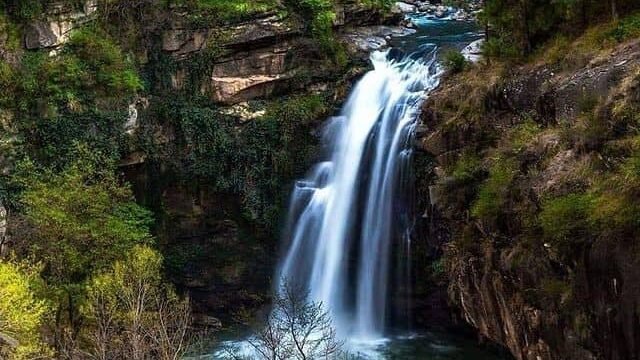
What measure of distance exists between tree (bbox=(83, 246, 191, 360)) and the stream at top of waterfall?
3553 mm

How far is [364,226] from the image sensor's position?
23.1 meters

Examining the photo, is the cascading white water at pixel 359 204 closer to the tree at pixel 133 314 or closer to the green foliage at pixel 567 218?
the tree at pixel 133 314

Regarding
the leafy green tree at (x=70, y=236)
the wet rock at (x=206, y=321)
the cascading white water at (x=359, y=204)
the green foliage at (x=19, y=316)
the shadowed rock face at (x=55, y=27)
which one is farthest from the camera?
the wet rock at (x=206, y=321)

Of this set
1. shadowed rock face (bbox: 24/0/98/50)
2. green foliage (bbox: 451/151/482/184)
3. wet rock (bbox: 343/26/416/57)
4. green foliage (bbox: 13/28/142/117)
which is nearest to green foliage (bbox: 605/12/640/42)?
green foliage (bbox: 451/151/482/184)

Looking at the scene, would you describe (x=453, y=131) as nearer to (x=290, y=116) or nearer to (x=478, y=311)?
(x=478, y=311)

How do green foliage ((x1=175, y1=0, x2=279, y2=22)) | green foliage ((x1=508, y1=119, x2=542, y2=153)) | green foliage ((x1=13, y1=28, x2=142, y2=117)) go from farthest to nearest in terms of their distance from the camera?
1. green foliage ((x1=175, y1=0, x2=279, y2=22))
2. green foliage ((x1=13, y1=28, x2=142, y2=117))
3. green foliage ((x1=508, y1=119, x2=542, y2=153))

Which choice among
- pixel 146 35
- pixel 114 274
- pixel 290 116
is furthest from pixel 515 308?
pixel 146 35

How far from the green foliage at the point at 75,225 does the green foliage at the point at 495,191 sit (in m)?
11.3

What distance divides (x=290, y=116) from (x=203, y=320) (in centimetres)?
863

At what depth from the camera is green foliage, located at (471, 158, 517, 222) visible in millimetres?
14312

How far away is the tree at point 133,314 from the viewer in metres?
16.5

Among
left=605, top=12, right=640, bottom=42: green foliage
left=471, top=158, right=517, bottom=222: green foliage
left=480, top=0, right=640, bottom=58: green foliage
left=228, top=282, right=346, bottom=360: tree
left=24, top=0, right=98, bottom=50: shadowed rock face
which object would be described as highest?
left=24, top=0, right=98, bottom=50: shadowed rock face

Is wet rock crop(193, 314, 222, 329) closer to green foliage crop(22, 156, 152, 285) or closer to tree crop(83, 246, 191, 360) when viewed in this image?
tree crop(83, 246, 191, 360)

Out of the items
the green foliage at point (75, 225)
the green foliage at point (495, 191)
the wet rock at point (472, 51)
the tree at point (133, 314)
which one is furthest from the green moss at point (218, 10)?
the green foliage at point (495, 191)
